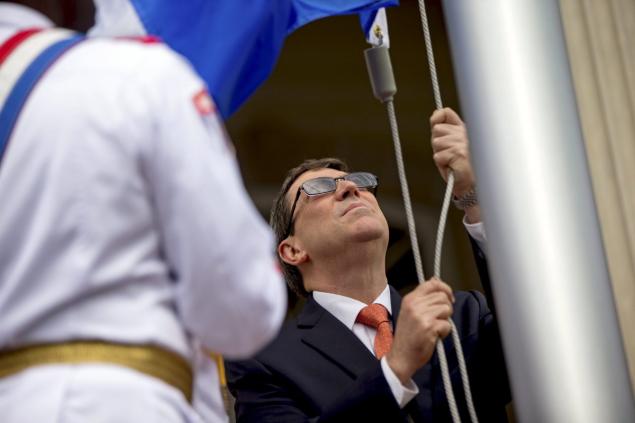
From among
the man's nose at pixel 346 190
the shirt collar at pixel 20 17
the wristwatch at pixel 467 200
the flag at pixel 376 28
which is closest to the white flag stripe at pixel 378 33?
the flag at pixel 376 28

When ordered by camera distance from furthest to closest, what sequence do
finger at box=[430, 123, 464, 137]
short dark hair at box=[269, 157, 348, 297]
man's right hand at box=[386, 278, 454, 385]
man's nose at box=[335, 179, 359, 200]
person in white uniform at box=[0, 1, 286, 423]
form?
short dark hair at box=[269, 157, 348, 297] < man's nose at box=[335, 179, 359, 200] < finger at box=[430, 123, 464, 137] < man's right hand at box=[386, 278, 454, 385] < person in white uniform at box=[0, 1, 286, 423]

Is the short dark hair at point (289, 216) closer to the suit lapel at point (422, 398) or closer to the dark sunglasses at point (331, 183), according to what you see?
the dark sunglasses at point (331, 183)

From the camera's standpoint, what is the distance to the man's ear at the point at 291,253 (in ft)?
11.0

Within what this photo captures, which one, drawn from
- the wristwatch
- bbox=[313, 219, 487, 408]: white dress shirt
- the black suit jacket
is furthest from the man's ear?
the wristwatch

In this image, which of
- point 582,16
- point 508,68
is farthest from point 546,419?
point 582,16

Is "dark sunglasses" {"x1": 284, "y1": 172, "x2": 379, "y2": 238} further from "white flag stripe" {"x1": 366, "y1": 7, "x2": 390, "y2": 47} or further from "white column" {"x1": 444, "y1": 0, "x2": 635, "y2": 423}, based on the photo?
"white column" {"x1": 444, "y1": 0, "x2": 635, "y2": 423}

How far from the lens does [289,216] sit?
3426 millimetres

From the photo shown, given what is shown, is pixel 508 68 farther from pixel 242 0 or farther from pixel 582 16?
pixel 242 0

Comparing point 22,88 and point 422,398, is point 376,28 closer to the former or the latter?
point 422,398

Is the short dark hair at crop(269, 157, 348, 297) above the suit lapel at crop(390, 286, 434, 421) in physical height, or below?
above

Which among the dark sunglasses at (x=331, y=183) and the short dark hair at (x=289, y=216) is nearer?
the dark sunglasses at (x=331, y=183)

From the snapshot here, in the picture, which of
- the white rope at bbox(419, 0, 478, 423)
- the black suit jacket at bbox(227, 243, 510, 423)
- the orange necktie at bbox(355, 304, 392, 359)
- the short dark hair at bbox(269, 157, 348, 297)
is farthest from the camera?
the short dark hair at bbox(269, 157, 348, 297)

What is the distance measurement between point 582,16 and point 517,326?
0.60 m

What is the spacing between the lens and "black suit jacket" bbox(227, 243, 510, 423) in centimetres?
285
